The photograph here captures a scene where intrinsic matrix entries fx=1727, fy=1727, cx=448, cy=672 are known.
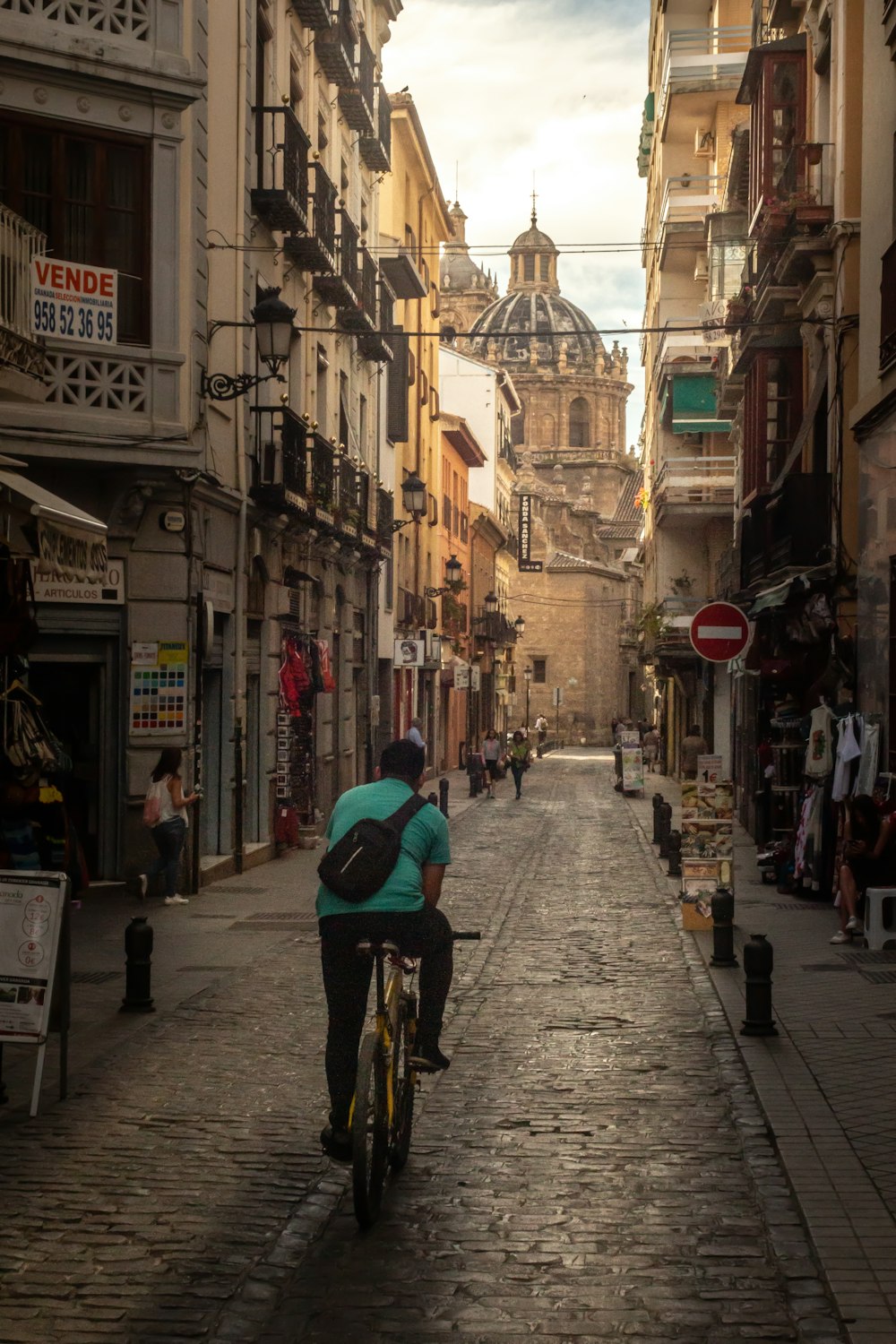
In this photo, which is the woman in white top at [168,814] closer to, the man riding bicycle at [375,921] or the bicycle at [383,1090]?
the bicycle at [383,1090]

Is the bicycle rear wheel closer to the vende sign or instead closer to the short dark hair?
the short dark hair

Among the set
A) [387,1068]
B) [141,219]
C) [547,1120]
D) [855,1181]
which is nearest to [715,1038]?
[547,1120]

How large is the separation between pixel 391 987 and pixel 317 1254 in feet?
3.70

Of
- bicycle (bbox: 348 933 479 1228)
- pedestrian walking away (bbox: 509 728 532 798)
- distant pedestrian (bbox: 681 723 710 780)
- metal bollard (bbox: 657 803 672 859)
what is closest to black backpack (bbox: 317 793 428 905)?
bicycle (bbox: 348 933 479 1228)

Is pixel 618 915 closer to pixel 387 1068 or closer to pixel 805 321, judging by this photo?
pixel 805 321

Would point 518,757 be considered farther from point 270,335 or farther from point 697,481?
point 270,335

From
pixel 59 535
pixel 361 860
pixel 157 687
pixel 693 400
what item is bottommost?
pixel 361 860

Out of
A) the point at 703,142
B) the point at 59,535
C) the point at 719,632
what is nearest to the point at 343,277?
the point at 719,632

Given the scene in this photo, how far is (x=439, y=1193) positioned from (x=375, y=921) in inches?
45.3

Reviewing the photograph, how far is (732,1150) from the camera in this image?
7688 millimetres

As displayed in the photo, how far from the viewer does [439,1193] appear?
6.97 metres

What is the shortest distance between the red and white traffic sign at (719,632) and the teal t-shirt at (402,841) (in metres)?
9.58

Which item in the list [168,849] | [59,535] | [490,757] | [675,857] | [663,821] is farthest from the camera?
[490,757]

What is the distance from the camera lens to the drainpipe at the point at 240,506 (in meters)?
19.8
